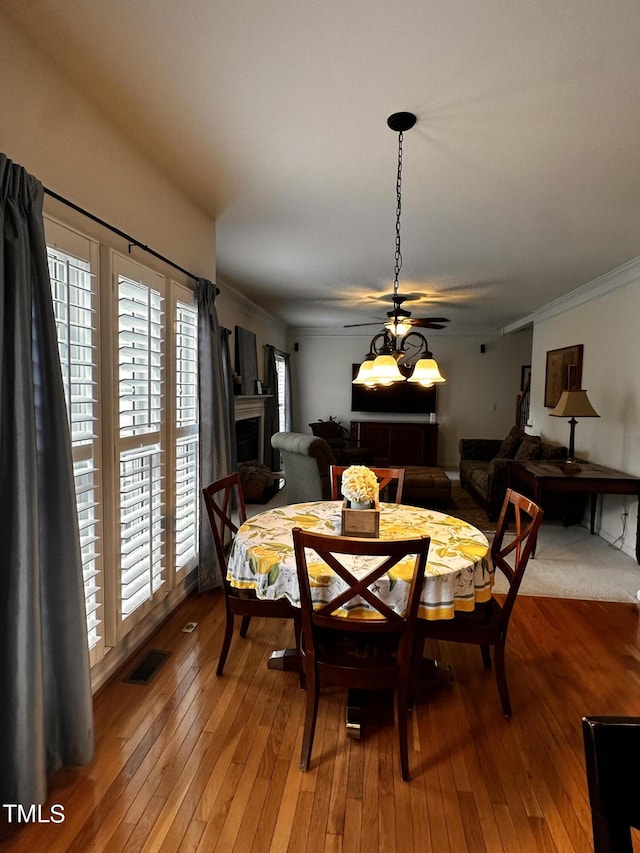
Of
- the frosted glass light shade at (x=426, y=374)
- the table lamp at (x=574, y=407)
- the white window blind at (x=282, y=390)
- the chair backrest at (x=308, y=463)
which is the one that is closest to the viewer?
the frosted glass light shade at (x=426, y=374)

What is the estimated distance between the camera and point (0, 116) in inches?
59.6

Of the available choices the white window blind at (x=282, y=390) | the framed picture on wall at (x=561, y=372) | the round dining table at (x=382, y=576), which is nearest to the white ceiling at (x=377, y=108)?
the framed picture on wall at (x=561, y=372)

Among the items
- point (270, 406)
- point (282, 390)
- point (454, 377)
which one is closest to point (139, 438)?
point (270, 406)

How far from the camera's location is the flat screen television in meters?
8.52

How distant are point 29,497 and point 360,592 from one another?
1.11 metres

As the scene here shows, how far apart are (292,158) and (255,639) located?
2.62 meters

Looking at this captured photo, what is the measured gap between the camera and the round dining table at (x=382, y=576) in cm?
172

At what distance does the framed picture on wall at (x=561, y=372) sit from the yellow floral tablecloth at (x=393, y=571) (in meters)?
3.69

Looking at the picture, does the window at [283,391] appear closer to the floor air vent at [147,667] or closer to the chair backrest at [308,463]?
the chair backrest at [308,463]

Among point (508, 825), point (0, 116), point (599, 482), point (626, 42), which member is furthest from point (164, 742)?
point (599, 482)

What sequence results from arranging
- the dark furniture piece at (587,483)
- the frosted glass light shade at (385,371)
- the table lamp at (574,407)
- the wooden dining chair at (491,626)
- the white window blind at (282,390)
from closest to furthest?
the wooden dining chair at (491,626) → the frosted glass light shade at (385,371) → the dark furniture piece at (587,483) → the table lamp at (574,407) → the white window blind at (282,390)

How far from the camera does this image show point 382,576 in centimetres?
167

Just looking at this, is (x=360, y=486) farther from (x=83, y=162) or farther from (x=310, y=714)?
(x=83, y=162)

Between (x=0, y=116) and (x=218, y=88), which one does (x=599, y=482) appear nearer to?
(x=218, y=88)
